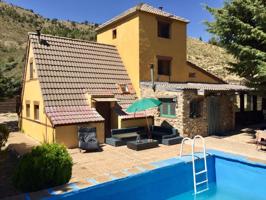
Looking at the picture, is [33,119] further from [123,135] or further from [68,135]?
[123,135]

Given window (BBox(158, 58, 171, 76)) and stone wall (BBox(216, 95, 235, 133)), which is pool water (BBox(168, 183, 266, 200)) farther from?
window (BBox(158, 58, 171, 76))

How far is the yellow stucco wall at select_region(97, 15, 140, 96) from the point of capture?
746 inches

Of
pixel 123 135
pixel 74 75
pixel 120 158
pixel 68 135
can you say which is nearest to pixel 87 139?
pixel 68 135

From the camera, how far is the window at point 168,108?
16.2 m

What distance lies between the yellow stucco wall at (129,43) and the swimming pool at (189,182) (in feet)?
32.0

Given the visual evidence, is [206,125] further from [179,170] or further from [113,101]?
[179,170]

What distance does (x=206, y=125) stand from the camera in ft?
55.7

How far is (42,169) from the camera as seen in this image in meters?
7.47

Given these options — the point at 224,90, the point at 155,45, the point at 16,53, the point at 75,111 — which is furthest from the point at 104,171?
the point at 16,53

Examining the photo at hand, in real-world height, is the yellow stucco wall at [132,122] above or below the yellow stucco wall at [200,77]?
below

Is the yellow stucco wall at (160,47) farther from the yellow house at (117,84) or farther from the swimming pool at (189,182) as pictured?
the swimming pool at (189,182)

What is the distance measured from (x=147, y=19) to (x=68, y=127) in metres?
10.7

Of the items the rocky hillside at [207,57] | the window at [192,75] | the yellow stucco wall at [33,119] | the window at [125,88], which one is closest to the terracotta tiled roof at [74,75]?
the window at [125,88]

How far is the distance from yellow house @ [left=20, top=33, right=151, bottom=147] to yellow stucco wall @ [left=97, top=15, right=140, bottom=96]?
1.91 feet
